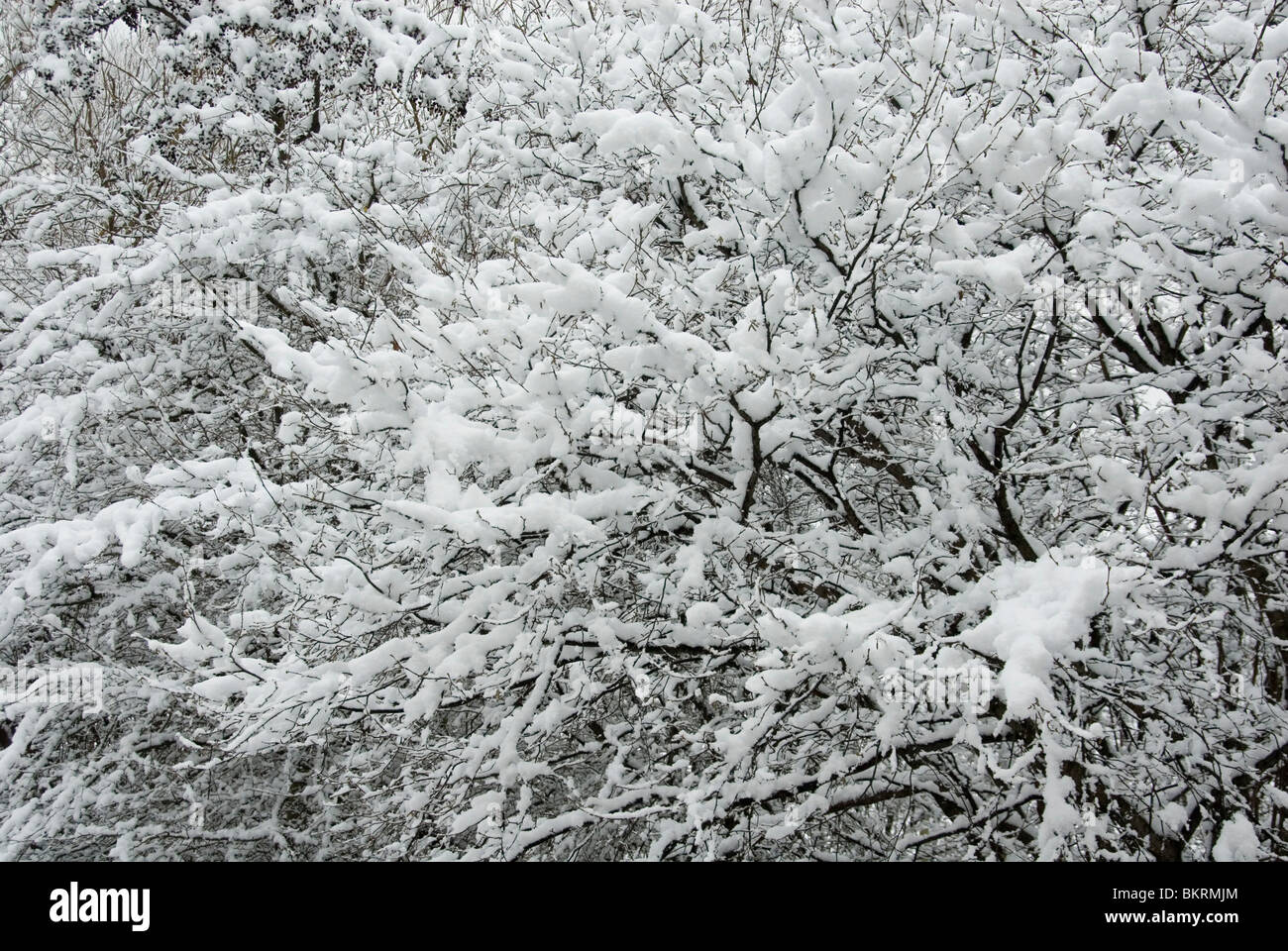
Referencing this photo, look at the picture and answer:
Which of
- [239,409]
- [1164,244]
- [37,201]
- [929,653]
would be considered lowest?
[929,653]

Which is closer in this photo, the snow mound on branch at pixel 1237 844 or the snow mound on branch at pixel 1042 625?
the snow mound on branch at pixel 1042 625

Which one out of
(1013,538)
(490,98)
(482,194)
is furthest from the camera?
(482,194)

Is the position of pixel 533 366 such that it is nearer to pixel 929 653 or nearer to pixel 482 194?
pixel 929 653

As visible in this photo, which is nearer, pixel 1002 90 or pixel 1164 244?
pixel 1164 244

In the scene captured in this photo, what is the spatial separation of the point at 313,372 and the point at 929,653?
93.0 inches

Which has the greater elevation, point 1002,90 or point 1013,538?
point 1002,90

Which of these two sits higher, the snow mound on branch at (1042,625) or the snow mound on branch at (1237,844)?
the snow mound on branch at (1042,625)

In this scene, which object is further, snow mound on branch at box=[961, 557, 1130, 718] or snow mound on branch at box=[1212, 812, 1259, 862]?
snow mound on branch at box=[1212, 812, 1259, 862]

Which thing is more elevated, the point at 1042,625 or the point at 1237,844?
the point at 1042,625

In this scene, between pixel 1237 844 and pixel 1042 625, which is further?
pixel 1237 844

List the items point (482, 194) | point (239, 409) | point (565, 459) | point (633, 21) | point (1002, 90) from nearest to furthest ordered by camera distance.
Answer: point (565, 459), point (1002, 90), point (633, 21), point (482, 194), point (239, 409)

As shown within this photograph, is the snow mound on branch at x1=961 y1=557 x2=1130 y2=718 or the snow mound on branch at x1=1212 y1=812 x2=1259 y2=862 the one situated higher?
the snow mound on branch at x1=961 y1=557 x2=1130 y2=718
